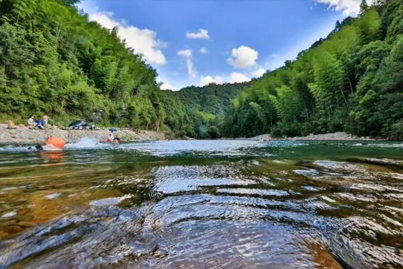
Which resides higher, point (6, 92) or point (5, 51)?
point (5, 51)

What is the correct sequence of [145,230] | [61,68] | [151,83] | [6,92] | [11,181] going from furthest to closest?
[151,83], [61,68], [6,92], [11,181], [145,230]

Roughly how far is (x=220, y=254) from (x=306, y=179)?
2770 mm

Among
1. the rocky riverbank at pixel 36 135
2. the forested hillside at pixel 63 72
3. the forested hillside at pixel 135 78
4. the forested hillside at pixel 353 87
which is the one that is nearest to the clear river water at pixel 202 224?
the rocky riverbank at pixel 36 135

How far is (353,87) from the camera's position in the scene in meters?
31.0

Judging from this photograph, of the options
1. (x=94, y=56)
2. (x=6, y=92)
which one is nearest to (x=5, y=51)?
(x=6, y=92)

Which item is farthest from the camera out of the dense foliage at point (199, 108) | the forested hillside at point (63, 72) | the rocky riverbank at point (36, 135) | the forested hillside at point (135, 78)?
the dense foliage at point (199, 108)

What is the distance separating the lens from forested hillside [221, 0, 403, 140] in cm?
2009

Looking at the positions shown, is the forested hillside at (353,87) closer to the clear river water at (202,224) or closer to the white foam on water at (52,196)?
the clear river water at (202,224)

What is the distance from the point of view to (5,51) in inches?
729

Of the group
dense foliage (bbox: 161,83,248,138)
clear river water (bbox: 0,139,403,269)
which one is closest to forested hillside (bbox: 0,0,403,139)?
dense foliage (bbox: 161,83,248,138)

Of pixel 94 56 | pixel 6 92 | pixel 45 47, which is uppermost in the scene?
pixel 94 56

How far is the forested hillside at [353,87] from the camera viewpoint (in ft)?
65.9

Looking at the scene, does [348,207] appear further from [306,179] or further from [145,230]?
[145,230]

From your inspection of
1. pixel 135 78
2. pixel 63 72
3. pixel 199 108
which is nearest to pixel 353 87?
pixel 63 72
